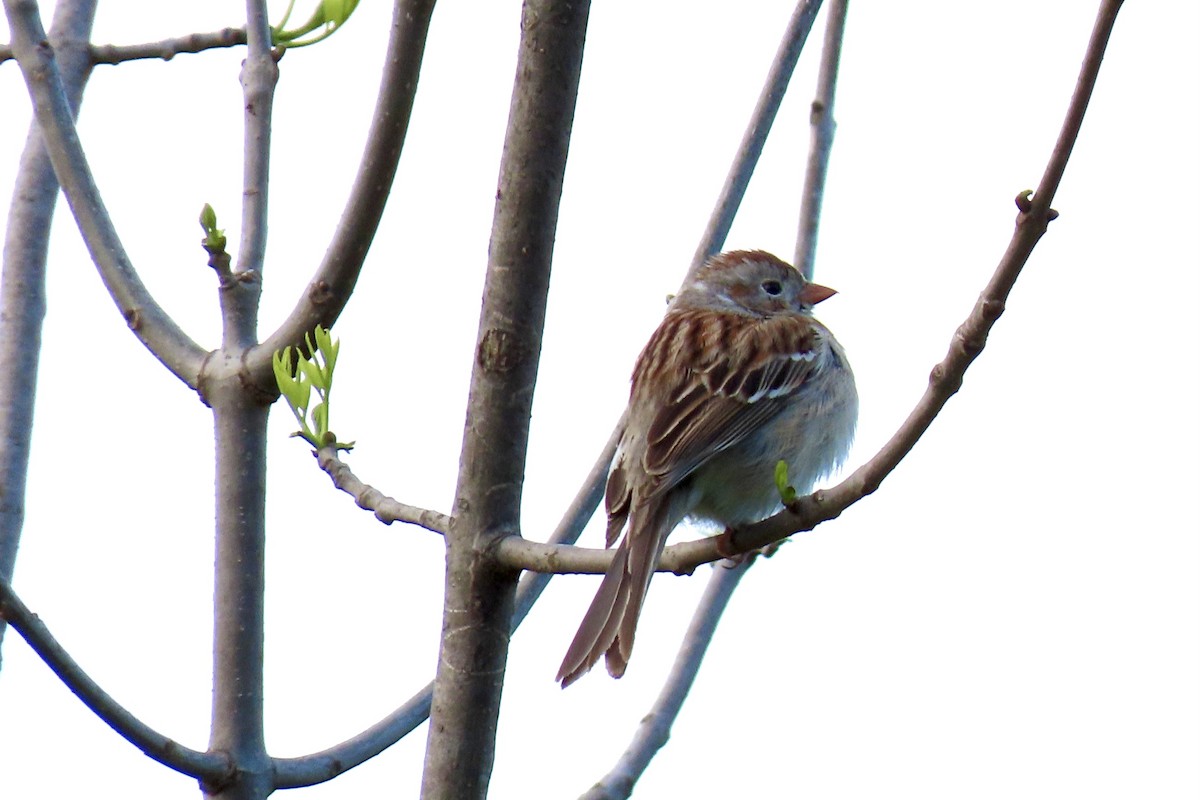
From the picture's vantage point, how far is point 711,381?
4.20 m

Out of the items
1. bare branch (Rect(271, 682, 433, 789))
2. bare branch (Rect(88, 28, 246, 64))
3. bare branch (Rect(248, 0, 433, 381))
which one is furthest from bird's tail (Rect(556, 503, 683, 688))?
bare branch (Rect(88, 28, 246, 64))

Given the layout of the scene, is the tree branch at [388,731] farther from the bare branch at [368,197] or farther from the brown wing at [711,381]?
the bare branch at [368,197]

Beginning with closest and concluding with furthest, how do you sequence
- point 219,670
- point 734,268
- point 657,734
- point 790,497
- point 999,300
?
point 999,300 → point 790,497 → point 219,670 → point 657,734 → point 734,268

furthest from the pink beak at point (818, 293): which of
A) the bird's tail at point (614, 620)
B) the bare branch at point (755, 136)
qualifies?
the bird's tail at point (614, 620)

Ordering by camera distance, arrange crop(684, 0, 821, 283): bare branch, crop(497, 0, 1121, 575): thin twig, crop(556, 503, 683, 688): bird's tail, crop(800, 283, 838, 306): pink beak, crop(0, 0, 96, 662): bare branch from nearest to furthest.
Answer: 1. crop(497, 0, 1121, 575): thin twig
2. crop(556, 503, 683, 688): bird's tail
3. crop(0, 0, 96, 662): bare branch
4. crop(684, 0, 821, 283): bare branch
5. crop(800, 283, 838, 306): pink beak

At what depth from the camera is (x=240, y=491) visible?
3.17 metres

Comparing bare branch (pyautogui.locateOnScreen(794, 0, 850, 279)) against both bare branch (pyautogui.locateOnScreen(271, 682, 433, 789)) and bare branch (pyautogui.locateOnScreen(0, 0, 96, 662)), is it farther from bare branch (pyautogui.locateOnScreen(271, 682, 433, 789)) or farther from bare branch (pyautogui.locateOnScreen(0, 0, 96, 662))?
bare branch (pyautogui.locateOnScreen(0, 0, 96, 662))

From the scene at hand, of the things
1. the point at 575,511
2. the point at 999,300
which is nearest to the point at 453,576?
the point at 575,511

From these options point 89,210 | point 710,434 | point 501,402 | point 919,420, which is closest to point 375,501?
point 501,402

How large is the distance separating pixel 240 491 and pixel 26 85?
110 cm

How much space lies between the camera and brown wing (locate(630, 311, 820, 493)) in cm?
389

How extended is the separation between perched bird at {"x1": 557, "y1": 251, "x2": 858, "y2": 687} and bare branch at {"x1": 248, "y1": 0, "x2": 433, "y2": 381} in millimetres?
828

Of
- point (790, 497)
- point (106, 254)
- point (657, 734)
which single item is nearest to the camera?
point (790, 497)

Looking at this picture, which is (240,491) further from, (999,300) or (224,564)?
(999,300)
